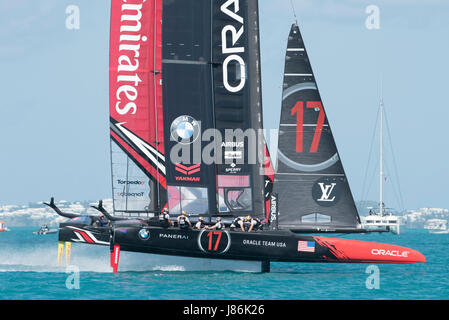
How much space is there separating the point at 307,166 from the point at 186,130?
5457mm

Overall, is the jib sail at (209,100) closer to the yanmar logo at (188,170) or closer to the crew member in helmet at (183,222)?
the yanmar logo at (188,170)

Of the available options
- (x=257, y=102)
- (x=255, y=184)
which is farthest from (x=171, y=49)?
(x=255, y=184)

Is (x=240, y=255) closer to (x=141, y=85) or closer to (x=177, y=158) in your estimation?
(x=177, y=158)

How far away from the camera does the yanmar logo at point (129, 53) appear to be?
30.2m

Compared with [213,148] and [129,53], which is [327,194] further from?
[129,53]

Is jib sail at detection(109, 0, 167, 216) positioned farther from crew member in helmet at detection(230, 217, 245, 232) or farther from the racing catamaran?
crew member in helmet at detection(230, 217, 245, 232)

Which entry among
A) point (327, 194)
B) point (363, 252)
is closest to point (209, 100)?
point (327, 194)

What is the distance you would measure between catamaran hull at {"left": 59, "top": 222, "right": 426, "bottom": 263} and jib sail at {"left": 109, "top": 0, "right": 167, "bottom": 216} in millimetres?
4414

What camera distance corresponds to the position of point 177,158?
1056 inches

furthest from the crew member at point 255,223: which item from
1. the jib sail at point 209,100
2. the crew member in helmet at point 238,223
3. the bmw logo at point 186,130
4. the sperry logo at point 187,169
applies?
the bmw logo at point 186,130

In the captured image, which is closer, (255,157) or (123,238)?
(123,238)

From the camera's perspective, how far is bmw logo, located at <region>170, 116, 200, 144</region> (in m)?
26.7

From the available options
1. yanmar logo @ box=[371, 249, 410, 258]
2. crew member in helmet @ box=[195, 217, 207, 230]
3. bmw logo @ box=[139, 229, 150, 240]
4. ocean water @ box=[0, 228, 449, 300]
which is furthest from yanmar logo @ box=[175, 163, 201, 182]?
yanmar logo @ box=[371, 249, 410, 258]
